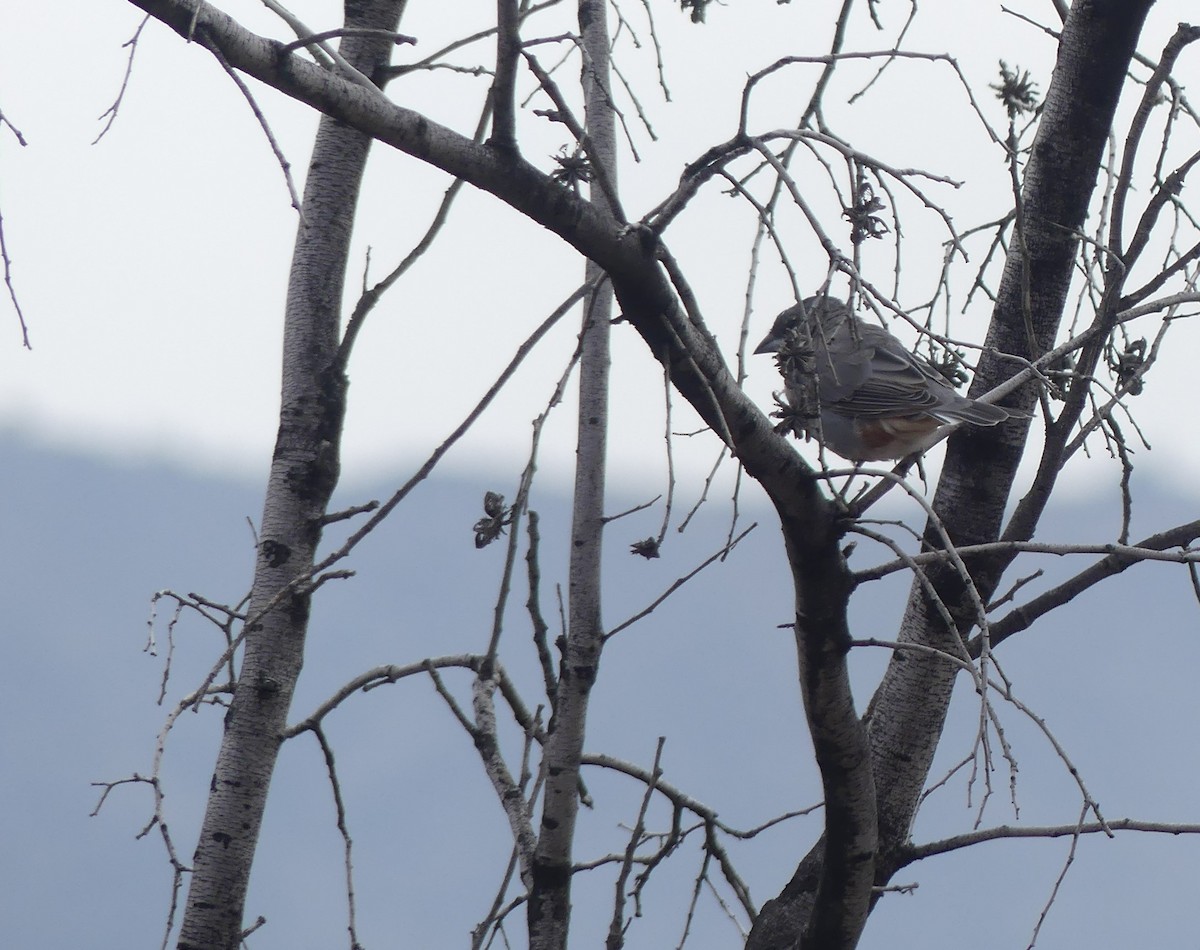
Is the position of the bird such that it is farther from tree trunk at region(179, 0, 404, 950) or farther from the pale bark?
tree trunk at region(179, 0, 404, 950)

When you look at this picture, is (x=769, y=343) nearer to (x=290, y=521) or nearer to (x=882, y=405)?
(x=882, y=405)

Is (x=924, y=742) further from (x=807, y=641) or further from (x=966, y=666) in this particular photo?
(x=966, y=666)

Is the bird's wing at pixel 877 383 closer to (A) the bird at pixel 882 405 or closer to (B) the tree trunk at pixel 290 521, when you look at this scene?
(A) the bird at pixel 882 405

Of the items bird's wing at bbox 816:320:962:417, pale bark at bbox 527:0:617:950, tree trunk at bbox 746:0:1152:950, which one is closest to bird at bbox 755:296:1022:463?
bird's wing at bbox 816:320:962:417

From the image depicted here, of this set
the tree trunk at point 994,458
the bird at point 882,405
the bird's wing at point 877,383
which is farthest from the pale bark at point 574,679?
the bird's wing at point 877,383

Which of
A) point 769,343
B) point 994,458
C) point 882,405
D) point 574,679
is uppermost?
point 769,343

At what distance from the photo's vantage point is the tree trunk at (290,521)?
9.52ft

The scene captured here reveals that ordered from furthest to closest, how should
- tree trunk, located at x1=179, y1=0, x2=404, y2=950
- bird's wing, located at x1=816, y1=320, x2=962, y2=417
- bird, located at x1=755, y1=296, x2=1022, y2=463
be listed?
bird's wing, located at x1=816, y1=320, x2=962, y2=417 < bird, located at x1=755, y1=296, x2=1022, y2=463 < tree trunk, located at x1=179, y1=0, x2=404, y2=950

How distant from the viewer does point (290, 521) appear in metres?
2.97

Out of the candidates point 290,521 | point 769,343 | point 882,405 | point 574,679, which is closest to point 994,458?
point 882,405

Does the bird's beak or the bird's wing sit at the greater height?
the bird's beak

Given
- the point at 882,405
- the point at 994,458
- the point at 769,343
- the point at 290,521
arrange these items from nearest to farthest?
the point at 290,521
the point at 994,458
the point at 882,405
the point at 769,343

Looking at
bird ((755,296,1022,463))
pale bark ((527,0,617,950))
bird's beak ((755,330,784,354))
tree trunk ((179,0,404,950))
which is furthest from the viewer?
bird's beak ((755,330,784,354))

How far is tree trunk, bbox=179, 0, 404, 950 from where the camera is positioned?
9.52 feet
